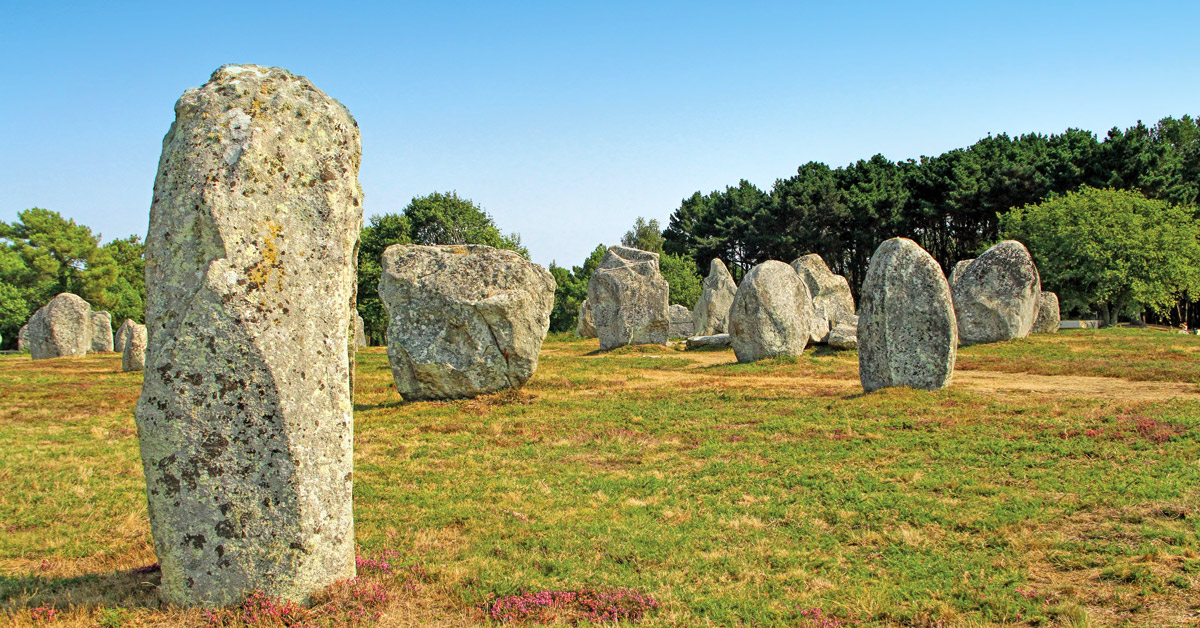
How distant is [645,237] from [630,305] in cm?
4991

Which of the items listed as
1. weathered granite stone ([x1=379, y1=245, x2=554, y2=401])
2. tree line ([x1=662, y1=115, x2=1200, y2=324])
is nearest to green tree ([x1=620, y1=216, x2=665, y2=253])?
tree line ([x1=662, y1=115, x2=1200, y2=324])

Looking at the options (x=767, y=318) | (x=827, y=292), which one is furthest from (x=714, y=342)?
(x=827, y=292)

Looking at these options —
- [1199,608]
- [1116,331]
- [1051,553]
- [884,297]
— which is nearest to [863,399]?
[884,297]

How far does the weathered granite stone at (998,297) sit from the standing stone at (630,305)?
11327 mm

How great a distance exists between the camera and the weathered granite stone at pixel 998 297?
87.6ft

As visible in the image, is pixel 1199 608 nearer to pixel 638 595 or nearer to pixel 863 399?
pixel 638 595

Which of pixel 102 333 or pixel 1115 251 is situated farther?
pixel 102 333

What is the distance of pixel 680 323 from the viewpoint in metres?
40.5

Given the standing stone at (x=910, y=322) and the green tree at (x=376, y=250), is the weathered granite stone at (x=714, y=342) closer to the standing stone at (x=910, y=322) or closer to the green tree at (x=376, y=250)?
the standing stone at (x=910, y=322)

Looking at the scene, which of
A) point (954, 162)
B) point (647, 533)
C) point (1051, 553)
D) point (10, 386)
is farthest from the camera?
point (954, 162)

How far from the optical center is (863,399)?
545 inches

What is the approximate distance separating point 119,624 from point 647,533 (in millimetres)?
4165

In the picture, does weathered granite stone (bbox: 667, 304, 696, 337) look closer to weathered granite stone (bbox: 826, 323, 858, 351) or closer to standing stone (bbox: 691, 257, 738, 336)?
standing stone (bbox: 691, 257, 738, 336)

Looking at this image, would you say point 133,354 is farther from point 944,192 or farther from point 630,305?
point 944,192
